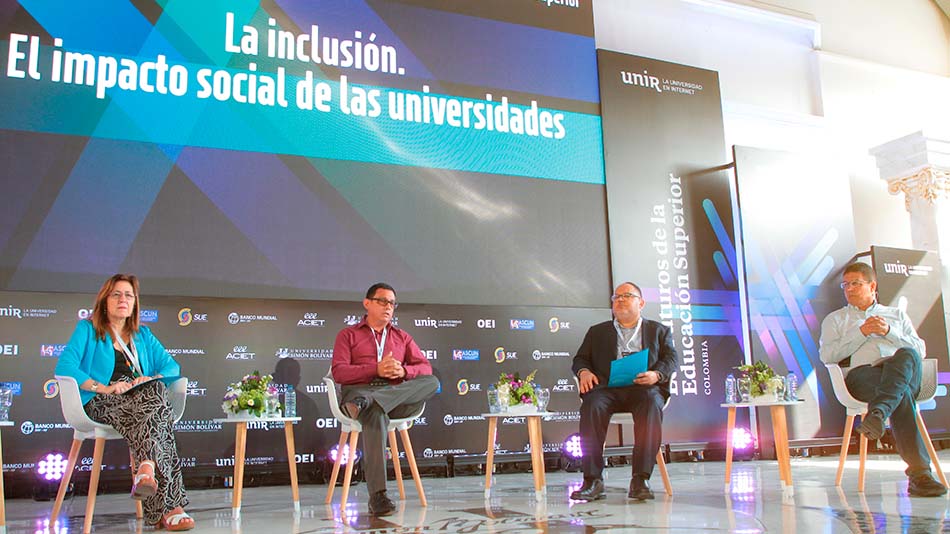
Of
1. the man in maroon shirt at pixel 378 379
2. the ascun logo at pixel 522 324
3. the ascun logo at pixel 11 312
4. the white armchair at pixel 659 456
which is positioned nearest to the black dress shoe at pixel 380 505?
the man in maroon shirt at pixel 378 379

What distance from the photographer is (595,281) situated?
6.34 m

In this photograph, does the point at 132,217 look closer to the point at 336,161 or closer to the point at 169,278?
the point at 169,278

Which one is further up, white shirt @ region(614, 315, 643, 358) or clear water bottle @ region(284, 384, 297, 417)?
white shirt @ region(614, 315, 643, 358)

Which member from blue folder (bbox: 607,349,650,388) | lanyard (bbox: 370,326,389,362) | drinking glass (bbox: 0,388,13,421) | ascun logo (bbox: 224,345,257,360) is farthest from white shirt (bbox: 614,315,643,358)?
drinking glass (bbox: 0,388,13,421)

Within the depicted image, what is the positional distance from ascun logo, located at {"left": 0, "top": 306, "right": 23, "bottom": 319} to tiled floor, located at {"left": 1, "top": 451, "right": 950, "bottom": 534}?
1118 millimetres

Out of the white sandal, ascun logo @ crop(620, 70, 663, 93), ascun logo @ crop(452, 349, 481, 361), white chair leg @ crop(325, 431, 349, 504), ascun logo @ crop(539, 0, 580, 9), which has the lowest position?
the white sandal

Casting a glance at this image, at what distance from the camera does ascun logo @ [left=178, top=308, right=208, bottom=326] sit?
5.09 metres

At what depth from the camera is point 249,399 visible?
11.7ft

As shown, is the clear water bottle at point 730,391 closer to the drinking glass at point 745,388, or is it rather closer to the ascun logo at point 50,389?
the drinking glass at point 745,388

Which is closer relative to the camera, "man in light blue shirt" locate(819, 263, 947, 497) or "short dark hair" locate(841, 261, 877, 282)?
"man in light blue shirt" locate(819, 263, 947, 497)

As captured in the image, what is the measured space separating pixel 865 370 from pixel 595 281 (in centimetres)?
277

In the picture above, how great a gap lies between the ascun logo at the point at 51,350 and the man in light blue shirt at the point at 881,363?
14.8ft

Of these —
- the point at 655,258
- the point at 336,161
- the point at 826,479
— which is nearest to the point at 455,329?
the point at 336,161

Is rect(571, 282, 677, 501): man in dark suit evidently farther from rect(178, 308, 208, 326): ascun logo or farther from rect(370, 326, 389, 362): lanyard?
rect(178, 308, 208, 326): ascun logo
